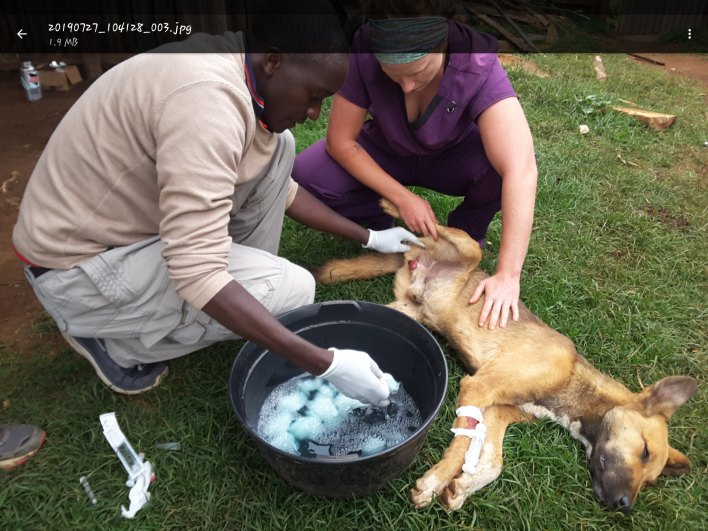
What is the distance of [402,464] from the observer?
7.13 ft

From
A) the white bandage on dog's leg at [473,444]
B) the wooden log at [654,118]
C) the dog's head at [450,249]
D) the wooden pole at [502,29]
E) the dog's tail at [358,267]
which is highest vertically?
the wooden pole at [502,29]

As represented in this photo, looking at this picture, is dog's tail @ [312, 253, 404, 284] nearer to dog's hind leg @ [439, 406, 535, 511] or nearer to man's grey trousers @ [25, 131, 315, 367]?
man's grey trousers @ [25, 131, 315, 367]

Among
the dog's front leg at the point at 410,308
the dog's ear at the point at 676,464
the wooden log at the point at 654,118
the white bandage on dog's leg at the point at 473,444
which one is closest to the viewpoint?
the white bandage on dog's leg at the point at 473,444

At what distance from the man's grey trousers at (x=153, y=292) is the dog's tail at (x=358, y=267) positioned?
0.67 meters

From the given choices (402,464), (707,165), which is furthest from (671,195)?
(402,464)

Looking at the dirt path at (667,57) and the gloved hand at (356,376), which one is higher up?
the dirt path at (667,57)

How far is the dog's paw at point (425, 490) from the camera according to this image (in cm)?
233

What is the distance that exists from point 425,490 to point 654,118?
565 cm

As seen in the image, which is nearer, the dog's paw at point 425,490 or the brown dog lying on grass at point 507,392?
the dog's paw at point 425,490

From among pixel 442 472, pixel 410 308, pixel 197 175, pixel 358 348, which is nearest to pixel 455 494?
pixel 442 472

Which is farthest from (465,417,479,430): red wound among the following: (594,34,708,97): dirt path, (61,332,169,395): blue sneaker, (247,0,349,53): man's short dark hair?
(594,34,708,97): dirt path

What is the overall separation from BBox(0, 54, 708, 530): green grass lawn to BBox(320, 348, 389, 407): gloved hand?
0.47m

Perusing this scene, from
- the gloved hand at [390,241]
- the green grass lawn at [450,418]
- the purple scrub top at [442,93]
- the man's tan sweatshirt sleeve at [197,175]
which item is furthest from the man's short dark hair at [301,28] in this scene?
the green grass lawn at [450,418]

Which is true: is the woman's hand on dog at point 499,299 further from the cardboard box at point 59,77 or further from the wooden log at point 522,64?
the cardboard box at point 59,77
